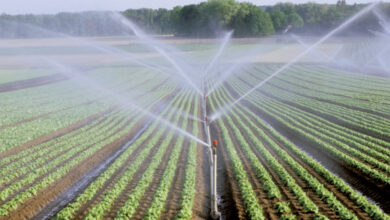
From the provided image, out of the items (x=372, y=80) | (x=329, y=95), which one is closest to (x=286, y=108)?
(x=329, y=95)

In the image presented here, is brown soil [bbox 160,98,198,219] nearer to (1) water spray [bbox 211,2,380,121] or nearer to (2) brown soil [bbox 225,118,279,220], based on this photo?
(2) brown soil [bbox 225,118,279,220]

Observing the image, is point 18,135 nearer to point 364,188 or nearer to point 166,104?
point 166,104

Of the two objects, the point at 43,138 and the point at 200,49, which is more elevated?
the point at 200,49

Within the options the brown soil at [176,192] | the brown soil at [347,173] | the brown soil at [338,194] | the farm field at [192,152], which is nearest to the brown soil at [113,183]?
the farm field at [192,152]

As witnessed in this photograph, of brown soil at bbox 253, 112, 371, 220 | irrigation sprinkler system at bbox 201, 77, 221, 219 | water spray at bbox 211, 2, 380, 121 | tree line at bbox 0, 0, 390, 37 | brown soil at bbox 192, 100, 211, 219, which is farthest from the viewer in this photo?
tree line at bbox 0, 0, 390, 37

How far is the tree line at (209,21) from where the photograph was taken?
267 ft

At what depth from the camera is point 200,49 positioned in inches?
3949

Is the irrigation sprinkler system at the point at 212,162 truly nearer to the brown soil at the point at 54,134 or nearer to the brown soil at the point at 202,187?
the brown soil at the point at 202,187

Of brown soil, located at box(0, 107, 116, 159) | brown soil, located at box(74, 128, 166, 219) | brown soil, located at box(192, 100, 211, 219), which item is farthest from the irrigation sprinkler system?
brown soil, located at box(0, 107, 116, 159)

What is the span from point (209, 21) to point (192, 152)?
98804mm

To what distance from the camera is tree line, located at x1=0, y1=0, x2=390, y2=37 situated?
81.4 meters

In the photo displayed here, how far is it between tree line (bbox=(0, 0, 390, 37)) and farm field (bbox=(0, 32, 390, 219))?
38.7 meters

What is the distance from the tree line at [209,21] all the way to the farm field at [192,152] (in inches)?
1524

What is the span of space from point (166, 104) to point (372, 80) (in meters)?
33.2
